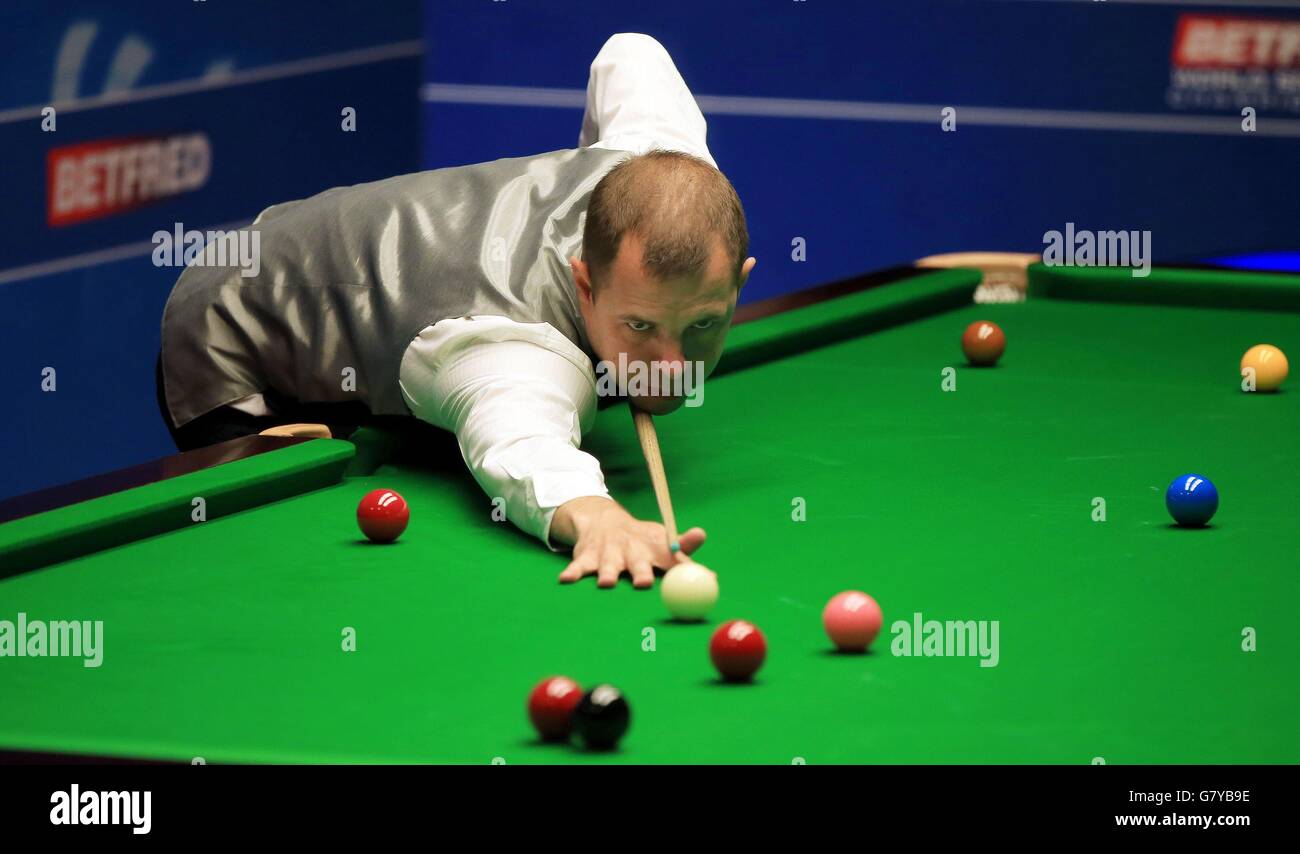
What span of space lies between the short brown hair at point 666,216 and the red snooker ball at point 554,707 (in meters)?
1.11

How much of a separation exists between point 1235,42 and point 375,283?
4205 mm

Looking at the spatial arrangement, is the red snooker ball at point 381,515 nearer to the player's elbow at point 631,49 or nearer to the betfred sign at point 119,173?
the player's elbow at point 631,49

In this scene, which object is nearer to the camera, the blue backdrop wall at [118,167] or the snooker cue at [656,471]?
the snooker cue at [656,471]

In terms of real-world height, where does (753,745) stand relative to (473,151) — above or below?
below

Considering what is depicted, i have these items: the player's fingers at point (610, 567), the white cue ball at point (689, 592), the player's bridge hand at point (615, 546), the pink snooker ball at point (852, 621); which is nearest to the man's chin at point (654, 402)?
the player's bridge hand at point (615, 546)

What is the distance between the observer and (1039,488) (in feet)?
9.84

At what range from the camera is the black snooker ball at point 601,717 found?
1.80 metres

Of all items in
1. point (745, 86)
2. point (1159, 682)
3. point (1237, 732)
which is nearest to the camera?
point (1237, 732)

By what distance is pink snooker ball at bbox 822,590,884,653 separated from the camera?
2156mm

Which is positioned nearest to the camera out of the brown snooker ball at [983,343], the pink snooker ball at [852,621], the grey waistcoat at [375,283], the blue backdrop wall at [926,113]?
the pink snooker ball at [852,621]

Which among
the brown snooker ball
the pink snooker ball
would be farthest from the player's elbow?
the pink snooker ball

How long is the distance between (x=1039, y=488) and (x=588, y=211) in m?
0.85

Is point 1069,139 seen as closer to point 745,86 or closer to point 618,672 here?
point 745,86

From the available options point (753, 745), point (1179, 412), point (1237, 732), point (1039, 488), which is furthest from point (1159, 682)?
point (1179, 412)
